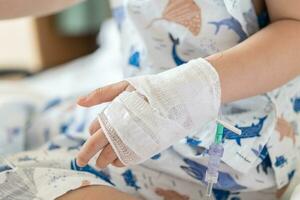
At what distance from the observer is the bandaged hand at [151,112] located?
57 centimetres

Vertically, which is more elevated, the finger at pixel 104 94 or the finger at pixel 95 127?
the finger at pixel 104 94

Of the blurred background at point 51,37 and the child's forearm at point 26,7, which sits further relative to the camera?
the blurred background at point 51,37

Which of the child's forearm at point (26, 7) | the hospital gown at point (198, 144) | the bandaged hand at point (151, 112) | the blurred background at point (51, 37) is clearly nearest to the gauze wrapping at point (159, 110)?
the bandaged hand at point (151, 112)

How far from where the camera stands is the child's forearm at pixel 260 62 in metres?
0.63

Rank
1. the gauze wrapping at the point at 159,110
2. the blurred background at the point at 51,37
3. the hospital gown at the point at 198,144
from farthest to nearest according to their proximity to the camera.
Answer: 1. the blurred background at the point at 51,37
2. the hospital gown at the point at 198,144
3. the gauze wrapping at the point at 159,110

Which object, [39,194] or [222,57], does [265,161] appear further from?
[39,194]

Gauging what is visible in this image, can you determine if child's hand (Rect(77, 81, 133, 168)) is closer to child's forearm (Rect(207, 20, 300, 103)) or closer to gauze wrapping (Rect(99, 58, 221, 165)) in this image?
gauze wrapping (Rect(99, 58, 221, 165))

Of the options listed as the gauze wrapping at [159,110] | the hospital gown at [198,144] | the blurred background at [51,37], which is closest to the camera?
the gauze wrapping at [159,110]

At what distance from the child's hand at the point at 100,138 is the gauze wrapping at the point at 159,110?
1 cm

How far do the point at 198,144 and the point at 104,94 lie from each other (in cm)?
17

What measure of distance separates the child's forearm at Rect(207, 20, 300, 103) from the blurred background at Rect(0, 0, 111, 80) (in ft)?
5.30

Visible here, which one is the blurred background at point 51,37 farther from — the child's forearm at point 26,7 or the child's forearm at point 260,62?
the child's forearm at point 260,62

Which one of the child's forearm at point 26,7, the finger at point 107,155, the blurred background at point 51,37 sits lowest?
the blurred background at point 51,37

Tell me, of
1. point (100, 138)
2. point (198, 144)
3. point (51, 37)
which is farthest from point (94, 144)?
point (51, 37)
